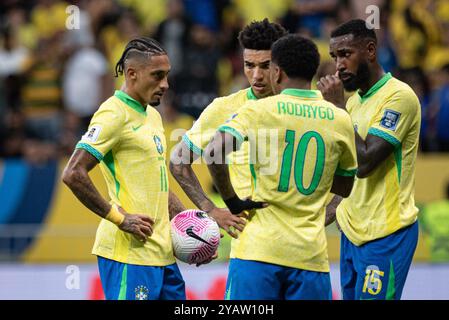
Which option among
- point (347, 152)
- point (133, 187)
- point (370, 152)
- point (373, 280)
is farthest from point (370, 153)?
point (133, 187)

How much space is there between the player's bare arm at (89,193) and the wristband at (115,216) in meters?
0.01

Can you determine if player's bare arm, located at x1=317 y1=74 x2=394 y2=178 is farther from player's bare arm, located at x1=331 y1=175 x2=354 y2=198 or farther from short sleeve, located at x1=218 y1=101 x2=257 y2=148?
short sleeve, located at x1=218 y1=101 x2=257 y2=148

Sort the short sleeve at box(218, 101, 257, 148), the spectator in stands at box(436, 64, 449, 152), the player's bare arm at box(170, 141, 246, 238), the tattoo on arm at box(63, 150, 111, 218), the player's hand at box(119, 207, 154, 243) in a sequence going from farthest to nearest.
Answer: the spectator in stands at box(436, 64, 449, 152), the player's bare arm at box(170, 141, 246, 238), the player's hand at box(119, 207, 154, 243), the tattoo on arm at box(63, 150, 111, 218), the short sleeve at box(218, 101, 257, 148)

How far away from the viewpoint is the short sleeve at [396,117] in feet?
25.9

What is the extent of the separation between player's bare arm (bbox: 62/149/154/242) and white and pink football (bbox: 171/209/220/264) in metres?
0.28

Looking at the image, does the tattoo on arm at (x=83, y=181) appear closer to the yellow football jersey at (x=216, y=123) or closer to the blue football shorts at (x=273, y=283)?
the yellow football jersey at (x=216, y=123)

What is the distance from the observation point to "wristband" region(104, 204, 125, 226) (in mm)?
7465

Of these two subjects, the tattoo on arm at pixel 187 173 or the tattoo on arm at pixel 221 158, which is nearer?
the tattoo on arm at pixel 221 158

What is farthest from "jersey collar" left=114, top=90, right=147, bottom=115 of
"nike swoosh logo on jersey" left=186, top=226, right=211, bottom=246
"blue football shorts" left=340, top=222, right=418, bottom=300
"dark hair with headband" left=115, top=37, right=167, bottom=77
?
"blue football shorts" left=340, top=222, right=418, bottom=300

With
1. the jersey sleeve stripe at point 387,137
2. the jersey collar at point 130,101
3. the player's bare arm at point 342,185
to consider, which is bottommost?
the player's bare arm at point 342,185

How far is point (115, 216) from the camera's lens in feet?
24.5

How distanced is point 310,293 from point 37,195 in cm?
738

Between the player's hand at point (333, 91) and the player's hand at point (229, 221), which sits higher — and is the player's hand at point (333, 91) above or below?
above

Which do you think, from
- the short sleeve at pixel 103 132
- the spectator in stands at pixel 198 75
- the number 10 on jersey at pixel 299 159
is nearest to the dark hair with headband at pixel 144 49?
the short sleeve at pixel 103 132
